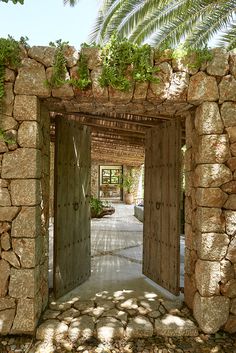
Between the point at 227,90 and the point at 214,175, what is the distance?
864mm

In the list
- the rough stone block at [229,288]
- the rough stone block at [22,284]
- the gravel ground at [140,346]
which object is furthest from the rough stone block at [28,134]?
the rough stone block at [229,288]

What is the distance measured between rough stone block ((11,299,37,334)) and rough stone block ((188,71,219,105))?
2.59 meters

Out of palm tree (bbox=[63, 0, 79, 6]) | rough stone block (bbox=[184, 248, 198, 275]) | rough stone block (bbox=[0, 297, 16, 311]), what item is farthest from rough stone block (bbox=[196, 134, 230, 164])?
palm tree (bbox=[63, 0, 79, 6])

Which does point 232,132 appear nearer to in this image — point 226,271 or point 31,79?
point 226,271

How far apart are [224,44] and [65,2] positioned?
2.70 metres

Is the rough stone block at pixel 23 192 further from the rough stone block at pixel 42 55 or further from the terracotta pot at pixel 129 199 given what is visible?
the terracotta pot at pixel 129 199

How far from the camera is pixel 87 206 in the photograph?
3602 millimetres

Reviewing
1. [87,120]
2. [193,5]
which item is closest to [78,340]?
[87,120]

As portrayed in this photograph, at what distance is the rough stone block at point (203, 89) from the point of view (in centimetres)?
242

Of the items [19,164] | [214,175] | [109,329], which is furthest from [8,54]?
[109,329]

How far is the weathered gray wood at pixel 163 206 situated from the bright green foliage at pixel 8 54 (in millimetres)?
Answer: 1938

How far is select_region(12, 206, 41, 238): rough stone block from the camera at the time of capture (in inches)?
92.7

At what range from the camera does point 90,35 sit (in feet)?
14.9

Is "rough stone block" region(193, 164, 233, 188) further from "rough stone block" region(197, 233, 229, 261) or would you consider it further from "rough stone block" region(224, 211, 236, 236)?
"rough stone block" region(197, 233, 229, 261)
